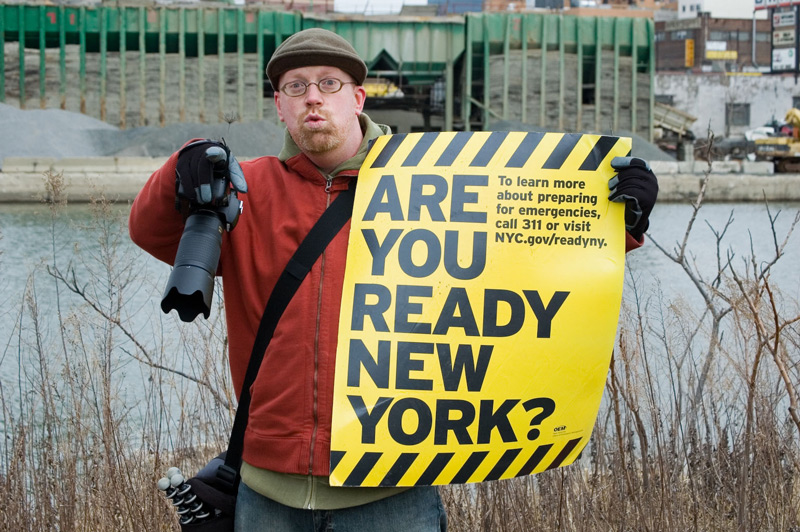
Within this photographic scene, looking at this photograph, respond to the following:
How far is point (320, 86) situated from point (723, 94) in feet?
258

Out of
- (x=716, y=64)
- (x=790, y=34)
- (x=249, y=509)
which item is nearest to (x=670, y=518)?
(x=249, y=509)

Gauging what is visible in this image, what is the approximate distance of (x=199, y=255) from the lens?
241 cm

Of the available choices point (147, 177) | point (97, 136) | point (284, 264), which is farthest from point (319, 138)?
point (97, 136)

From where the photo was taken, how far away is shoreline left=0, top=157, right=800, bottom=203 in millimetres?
31031

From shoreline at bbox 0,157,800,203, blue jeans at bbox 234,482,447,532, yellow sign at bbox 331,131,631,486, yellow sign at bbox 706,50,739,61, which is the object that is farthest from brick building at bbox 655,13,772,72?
blue jeans at bbox 234,482,447,532

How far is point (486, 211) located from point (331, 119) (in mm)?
506

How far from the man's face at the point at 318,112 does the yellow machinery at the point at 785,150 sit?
4641cm

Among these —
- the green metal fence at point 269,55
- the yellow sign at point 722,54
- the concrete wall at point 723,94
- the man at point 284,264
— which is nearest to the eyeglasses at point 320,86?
the man at point 284,264

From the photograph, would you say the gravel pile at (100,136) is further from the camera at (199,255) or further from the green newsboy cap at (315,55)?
the camera at (199,255)

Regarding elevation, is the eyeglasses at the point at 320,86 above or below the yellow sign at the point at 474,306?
above

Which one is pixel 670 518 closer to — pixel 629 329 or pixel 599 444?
pixel 599 444

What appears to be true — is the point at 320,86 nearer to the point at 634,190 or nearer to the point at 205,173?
the point at 205,173

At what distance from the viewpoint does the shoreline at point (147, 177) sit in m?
31.0

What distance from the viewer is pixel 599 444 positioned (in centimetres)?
455
